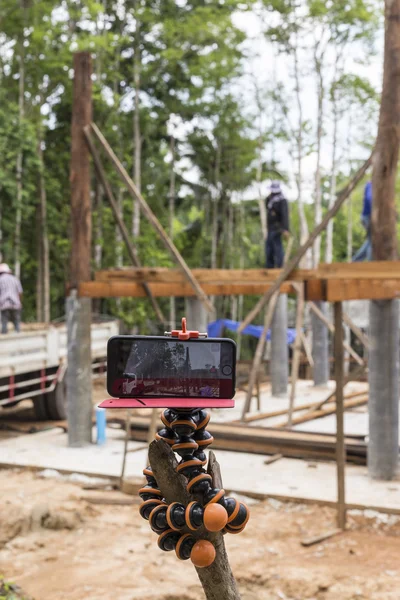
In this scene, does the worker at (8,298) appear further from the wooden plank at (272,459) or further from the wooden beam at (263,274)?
the wooden plank at (272,459)

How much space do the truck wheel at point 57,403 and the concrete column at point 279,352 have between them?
543cm

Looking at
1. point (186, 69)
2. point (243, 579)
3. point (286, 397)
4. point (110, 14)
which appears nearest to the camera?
point (243, 579)

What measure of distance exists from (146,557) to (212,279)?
502 centimetres

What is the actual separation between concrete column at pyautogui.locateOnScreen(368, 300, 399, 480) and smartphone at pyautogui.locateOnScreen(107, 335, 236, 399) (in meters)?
7.04

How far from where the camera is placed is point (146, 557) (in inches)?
262

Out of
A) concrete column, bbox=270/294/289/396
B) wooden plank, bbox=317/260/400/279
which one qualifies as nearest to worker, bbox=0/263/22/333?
wooden plank, bbox=317/260/400/279

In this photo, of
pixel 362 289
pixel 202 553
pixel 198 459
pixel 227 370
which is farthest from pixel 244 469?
pixel 227 370

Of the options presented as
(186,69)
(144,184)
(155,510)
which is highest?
(186,69)

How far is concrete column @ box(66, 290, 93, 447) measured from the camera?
10859 millimetres

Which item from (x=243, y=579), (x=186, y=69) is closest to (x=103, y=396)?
(x=243, y=579)

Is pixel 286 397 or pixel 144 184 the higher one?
pixel 144 184

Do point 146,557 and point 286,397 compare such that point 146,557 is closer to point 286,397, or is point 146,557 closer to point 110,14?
point 286,397

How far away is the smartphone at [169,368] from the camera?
1996 mm

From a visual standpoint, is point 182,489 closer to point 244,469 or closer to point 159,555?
point 159,555
